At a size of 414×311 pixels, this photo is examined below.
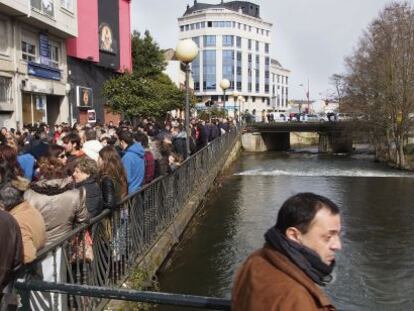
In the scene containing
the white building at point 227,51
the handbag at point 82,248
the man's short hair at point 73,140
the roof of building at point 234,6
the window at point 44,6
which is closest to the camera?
the handbag at point 82,248

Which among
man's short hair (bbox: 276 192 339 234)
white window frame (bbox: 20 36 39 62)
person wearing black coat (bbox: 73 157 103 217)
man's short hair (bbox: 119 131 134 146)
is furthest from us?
white window frame (bbox: 20 36 39 62)

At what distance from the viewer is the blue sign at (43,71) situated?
23337 mm

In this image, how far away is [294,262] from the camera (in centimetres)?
198

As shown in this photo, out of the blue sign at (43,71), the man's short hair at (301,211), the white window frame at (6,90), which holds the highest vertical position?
the blue sign at (43,71)

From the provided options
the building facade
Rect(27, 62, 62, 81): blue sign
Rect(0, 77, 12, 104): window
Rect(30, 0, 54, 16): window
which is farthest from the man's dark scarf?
the building facade

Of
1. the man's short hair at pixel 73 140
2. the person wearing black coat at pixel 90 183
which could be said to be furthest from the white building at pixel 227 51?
the person wearing black coat at pixel 90 183

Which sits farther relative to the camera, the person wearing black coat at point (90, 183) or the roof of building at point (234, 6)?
the roof of building at point (234, 6)

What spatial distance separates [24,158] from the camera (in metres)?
8.12

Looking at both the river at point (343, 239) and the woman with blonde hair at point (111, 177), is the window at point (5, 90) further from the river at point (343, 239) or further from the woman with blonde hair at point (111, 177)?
the woman with blonde hair at point (111, 177)

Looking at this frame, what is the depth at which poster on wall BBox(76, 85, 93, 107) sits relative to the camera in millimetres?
29298

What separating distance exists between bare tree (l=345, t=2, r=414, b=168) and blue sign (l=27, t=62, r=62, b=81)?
879 inches

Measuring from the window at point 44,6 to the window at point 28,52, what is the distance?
1.60 m

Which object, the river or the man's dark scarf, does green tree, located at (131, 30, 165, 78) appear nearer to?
the river

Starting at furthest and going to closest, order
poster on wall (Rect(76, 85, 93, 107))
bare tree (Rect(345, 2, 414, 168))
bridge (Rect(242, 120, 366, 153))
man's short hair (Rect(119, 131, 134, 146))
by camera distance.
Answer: bridge (Rect(242, 120, 366, 153))
bare tree (Rect(345, 2, 414, 168))
poster on wall (Rect(76, 85, 93, 107))
man's short hair (Rect(119, 131, 134, 146))
